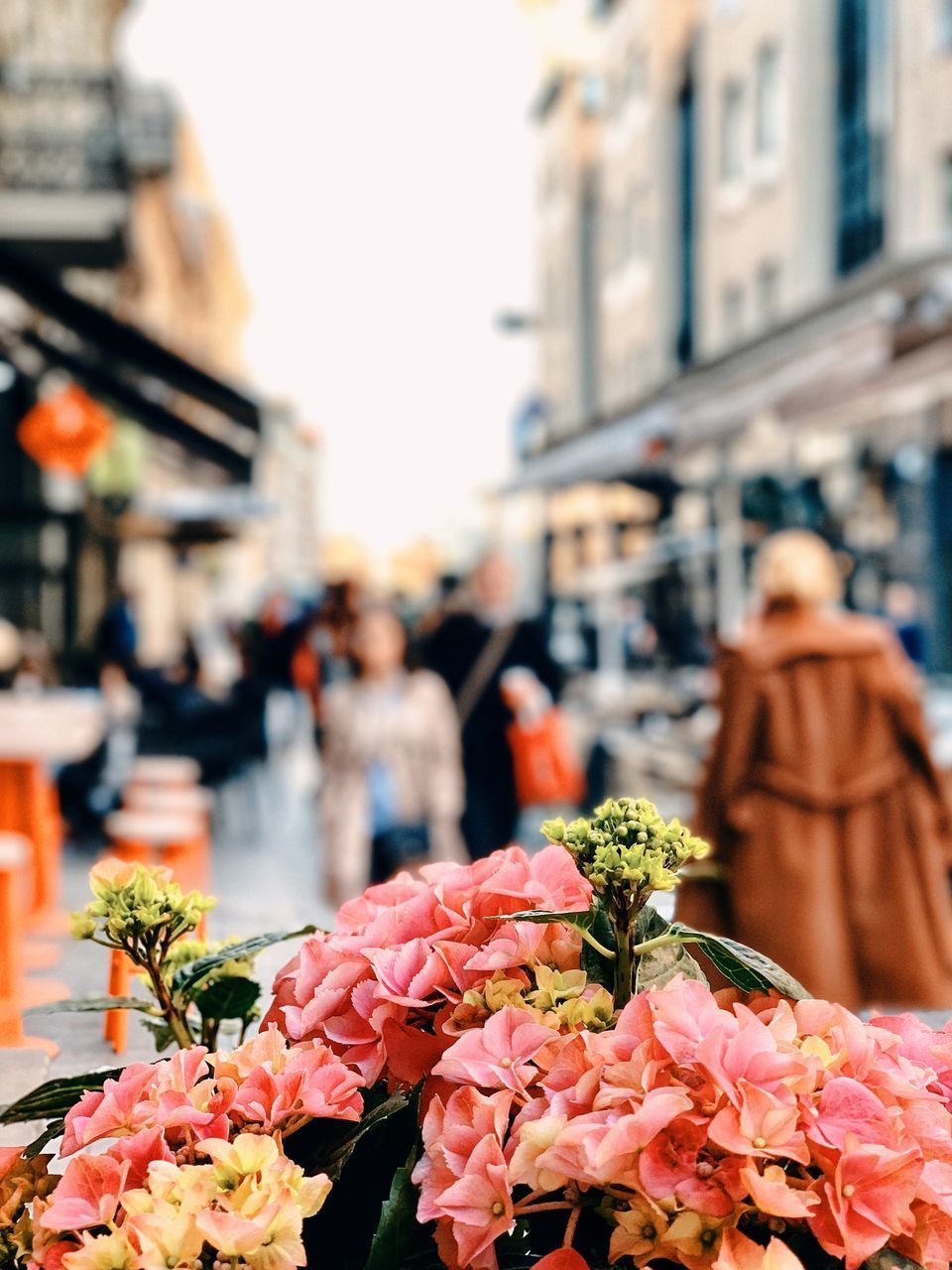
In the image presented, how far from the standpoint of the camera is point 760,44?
22188mm

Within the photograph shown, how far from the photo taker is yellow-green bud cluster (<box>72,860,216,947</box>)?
1221 mm

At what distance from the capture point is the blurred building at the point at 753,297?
819 centimetres

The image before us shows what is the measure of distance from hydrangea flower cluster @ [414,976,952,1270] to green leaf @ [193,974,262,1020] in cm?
28

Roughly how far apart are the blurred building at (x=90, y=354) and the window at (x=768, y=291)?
7.69 meters

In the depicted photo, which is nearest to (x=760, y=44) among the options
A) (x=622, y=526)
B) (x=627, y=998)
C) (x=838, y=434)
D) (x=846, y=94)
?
(x=846, y=94)

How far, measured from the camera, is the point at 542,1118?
103cm

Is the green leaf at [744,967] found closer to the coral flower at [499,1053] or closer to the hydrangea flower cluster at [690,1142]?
the hydrangea flower cluster at [690,1142]

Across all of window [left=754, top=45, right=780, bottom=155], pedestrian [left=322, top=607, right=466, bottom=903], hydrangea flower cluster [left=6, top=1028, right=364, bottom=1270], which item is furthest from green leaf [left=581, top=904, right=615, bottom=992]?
window [left=754, top=45, right=780, bottom=155]

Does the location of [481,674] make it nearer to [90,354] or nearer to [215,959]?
[215,959]

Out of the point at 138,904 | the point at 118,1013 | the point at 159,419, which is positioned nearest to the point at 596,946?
the point at 138,904

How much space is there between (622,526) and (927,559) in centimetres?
325

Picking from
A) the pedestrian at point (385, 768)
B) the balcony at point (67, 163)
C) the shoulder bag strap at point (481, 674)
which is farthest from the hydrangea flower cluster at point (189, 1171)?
the balcony at point (67, 163)

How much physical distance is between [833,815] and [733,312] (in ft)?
66.1

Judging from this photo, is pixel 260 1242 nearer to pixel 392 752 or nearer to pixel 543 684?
pixel 392 752
